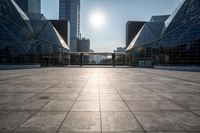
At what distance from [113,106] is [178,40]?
37.9 m

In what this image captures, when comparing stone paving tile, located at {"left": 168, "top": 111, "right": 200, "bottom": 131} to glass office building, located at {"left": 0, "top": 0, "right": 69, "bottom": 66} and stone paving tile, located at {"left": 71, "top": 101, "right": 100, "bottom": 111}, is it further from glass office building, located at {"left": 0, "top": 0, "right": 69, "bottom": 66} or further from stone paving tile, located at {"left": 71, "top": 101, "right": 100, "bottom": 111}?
glass office building, located at {"left": 0, "top": 0, "right": 69, "bottom": 66}

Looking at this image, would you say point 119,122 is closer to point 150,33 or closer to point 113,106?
point 113,106

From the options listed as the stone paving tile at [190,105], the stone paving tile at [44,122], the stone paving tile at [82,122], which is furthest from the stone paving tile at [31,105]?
the stone paving tile at [190,105]

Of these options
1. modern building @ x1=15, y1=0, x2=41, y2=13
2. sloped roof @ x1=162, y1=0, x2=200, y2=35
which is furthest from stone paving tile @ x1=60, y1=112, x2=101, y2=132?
modern building @ x1=15, y1=0, x2=41, y2=13

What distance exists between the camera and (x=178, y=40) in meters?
39.3

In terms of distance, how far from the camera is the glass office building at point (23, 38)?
3872cm

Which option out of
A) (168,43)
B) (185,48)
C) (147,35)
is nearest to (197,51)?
(185,48)

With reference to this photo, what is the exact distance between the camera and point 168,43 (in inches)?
1703

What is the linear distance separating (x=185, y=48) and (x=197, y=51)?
10.5ft

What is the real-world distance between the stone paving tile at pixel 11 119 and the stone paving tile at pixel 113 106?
246cm

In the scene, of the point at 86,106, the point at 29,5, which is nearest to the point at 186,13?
the point at 86,106

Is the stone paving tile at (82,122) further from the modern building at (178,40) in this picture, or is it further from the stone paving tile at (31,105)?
the modern building at (178,40)

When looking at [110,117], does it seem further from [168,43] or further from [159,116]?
[168,43]

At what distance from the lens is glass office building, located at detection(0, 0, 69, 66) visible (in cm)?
3872
